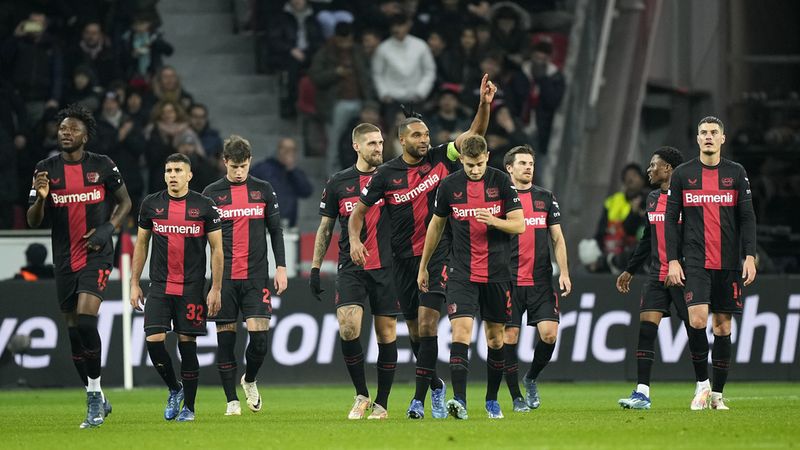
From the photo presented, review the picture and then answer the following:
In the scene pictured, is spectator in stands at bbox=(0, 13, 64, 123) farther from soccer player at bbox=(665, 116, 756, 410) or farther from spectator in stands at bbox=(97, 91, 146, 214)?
soccer player at bbox=(665, 116, 756, 410)

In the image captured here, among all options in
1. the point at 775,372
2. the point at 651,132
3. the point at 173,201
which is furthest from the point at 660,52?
the point at 173,201

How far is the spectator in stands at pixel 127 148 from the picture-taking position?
22.2 meters

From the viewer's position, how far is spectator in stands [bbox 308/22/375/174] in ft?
77.0

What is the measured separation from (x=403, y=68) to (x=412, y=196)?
9470mm

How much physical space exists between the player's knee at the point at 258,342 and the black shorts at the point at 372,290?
3.96ft

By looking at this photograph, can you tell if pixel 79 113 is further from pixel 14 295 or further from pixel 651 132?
pixel 651 132

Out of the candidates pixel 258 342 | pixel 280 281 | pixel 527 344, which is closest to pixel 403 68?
pixel 527 344

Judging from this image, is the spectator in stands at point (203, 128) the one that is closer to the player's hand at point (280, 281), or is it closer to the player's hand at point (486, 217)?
the player's hand at point (280, 281)

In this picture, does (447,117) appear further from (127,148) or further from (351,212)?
(351,212)

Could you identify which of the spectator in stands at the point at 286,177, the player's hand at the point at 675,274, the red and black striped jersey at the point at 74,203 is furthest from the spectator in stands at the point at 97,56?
the player's hand at the point at 675,274

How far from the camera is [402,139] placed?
1405cm

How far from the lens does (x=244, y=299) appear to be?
50.1 ft

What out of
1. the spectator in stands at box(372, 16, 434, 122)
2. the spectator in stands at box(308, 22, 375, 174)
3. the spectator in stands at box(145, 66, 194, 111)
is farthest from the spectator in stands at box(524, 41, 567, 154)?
the spectator in stands at box(145, 66, 194, 111)

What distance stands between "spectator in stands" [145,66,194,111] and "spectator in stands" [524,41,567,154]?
4.82 m
